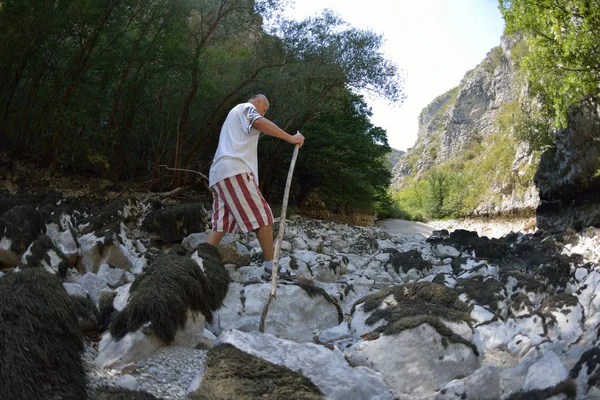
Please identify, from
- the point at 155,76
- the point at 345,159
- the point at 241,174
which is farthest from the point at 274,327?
the point at 345,159

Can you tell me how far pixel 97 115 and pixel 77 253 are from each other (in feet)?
29.7

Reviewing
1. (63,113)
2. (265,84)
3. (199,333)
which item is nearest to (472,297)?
(199,333)

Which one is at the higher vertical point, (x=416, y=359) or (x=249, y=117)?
(x=249, y=117)

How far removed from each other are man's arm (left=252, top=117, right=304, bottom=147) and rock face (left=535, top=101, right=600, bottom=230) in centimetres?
1217

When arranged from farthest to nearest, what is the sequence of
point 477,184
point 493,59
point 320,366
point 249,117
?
point 493,59 → point 477,184 → point 249,117 → point 320,366

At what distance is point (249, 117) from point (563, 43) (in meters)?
11.3

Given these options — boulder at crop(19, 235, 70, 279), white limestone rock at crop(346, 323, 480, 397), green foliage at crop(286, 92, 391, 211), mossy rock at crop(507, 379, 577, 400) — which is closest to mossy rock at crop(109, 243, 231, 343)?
white limestone rock at crop(346, 323, 480, 397)

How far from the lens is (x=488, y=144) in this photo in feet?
209

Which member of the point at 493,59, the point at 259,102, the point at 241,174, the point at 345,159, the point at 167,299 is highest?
the point at 493,59

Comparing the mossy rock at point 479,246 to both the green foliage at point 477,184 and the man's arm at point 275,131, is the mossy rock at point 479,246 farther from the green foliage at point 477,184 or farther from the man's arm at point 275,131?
the green foliage at point 477,184

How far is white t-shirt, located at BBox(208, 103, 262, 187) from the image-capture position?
4.71 meters

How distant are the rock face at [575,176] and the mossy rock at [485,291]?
10.3m

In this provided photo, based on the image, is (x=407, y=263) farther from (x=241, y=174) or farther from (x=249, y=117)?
(x=249, y=117)

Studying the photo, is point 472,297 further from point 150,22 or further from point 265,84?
point 265,84
